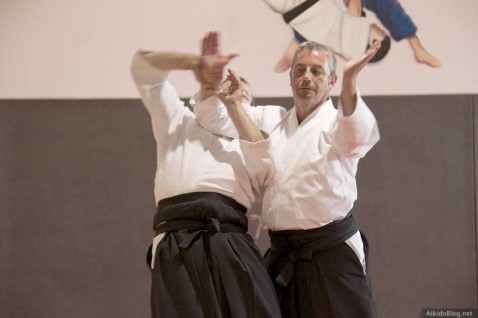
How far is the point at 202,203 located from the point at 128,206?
1.89 meters

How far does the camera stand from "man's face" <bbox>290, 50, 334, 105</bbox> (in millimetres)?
2242

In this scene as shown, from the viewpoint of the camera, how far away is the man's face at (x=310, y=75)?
2.24 meters

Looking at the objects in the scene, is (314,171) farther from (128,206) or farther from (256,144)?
(128,206)

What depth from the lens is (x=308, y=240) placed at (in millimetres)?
2199

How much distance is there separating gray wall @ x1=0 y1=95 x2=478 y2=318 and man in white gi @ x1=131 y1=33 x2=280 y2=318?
1.67 meters

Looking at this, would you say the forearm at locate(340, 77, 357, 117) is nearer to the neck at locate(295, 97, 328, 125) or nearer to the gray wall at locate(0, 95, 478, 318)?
the neck at locate(295, 97, 328, 125)

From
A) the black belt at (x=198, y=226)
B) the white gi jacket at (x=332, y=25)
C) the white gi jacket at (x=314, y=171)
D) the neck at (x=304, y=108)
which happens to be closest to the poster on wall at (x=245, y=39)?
the white gi jacket at (x=332, y=25)

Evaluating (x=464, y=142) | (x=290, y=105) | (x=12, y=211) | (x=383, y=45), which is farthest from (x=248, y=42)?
(x=12, y=211)

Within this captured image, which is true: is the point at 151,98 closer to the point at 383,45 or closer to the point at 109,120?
the point at 109,120

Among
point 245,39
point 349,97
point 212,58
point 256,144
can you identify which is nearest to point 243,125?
point 256,144

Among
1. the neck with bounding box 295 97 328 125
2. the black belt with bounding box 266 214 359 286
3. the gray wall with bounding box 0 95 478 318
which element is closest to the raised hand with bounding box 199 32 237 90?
the neck with bounding box 295 97 328 125

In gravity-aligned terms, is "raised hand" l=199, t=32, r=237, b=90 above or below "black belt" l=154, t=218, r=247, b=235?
above

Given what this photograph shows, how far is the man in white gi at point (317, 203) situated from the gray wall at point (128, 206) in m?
1.54

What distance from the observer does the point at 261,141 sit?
2.09m
